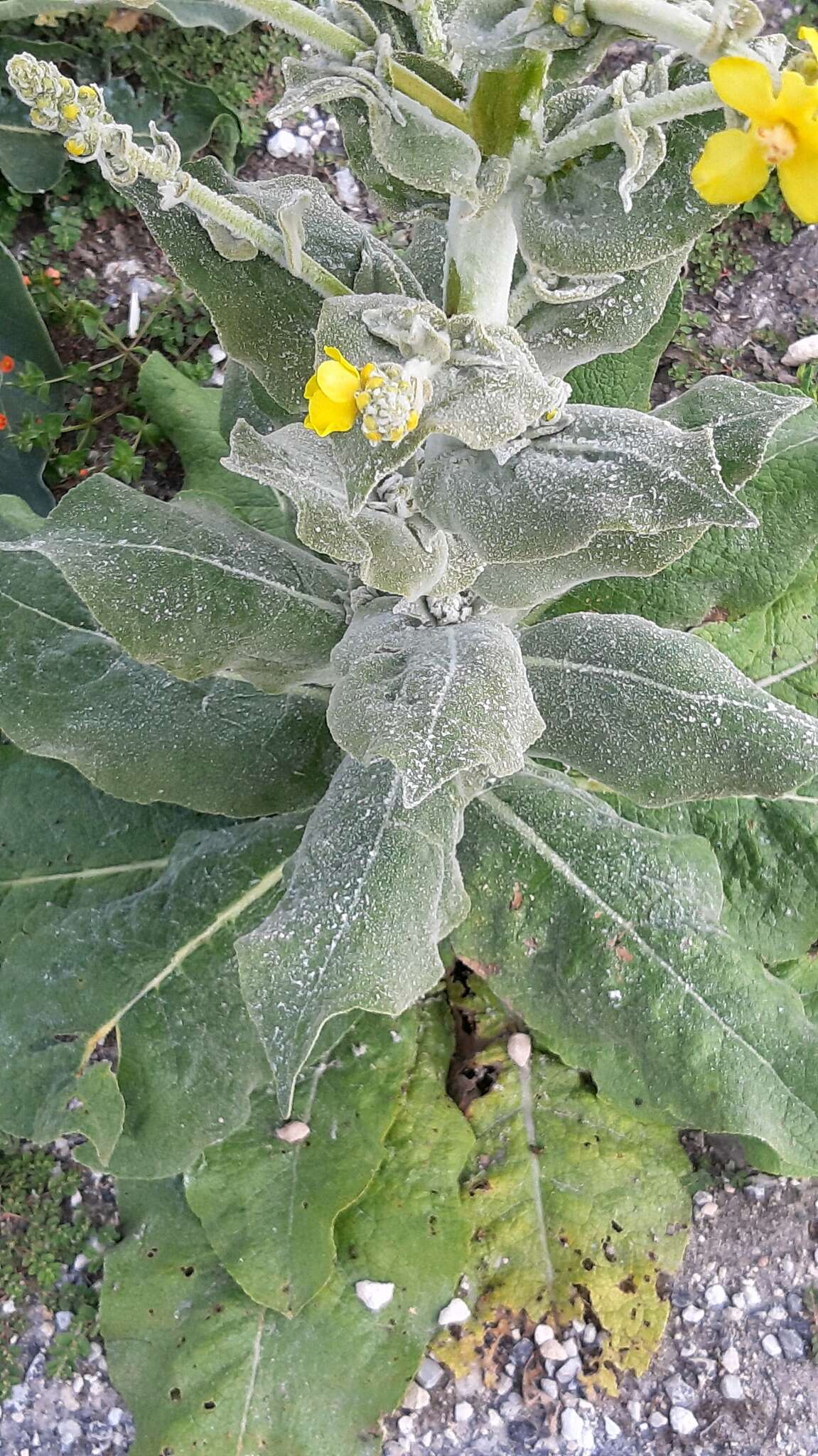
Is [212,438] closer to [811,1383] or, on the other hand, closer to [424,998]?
[424,998]

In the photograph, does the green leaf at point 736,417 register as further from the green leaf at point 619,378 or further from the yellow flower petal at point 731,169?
the yellow flower petal at point 731,169

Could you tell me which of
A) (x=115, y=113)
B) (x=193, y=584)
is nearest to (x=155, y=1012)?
(x=193, y=584)

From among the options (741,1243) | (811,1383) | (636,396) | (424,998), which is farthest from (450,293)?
(811,1383)

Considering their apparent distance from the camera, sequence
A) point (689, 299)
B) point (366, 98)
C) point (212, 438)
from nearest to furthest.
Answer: point (366, 98) < point (212, 438) < point (689, 299)

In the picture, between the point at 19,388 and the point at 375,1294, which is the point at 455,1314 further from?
the point at 19,388

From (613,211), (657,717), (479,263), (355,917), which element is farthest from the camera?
(657,717)

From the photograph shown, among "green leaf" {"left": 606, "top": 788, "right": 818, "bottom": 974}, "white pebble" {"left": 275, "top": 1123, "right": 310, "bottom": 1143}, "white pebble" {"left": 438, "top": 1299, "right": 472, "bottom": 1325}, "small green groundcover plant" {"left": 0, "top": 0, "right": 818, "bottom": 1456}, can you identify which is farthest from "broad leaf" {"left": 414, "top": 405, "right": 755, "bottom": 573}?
"white pebble" {"left": 438, "top": 1299, "right": 472, "bottom": 1325}
